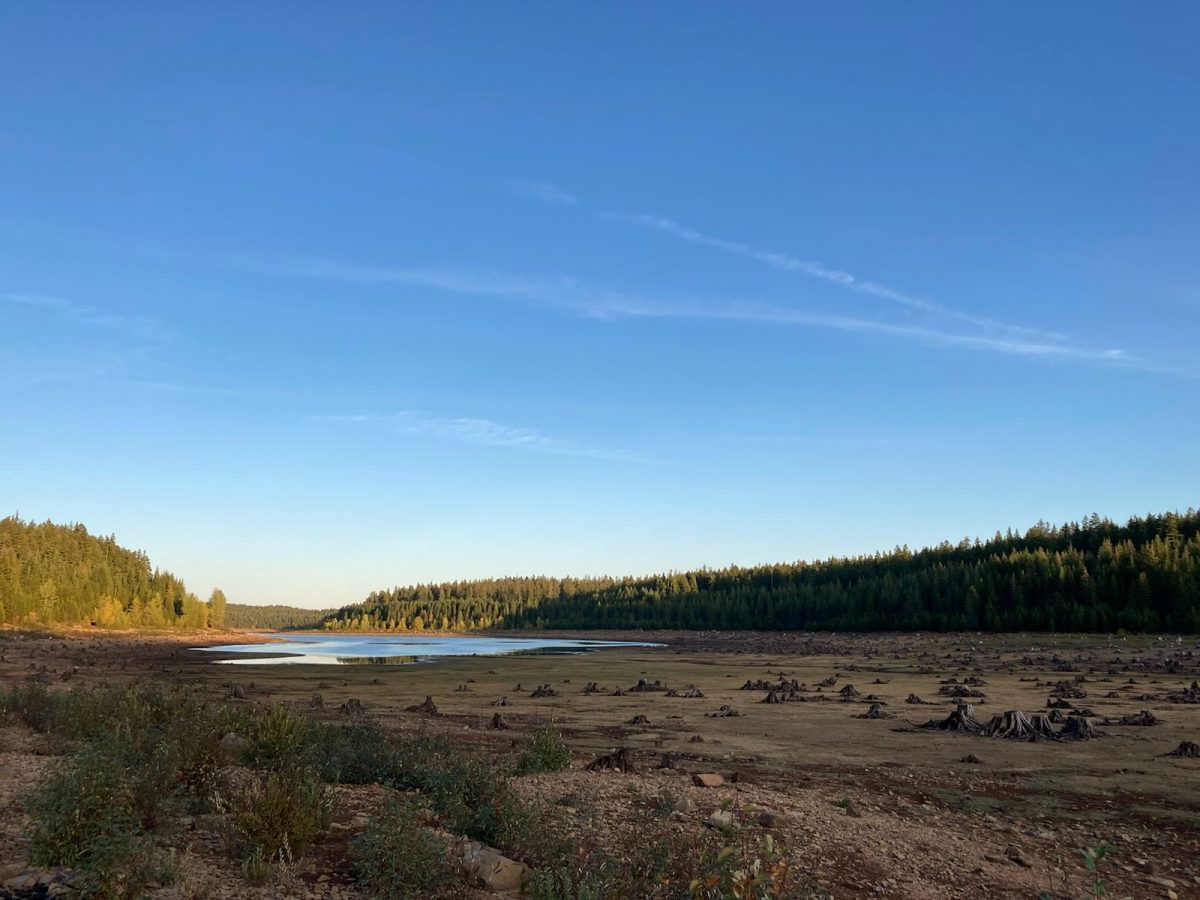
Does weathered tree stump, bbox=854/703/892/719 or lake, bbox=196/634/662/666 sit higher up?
weathered tree stump, bbox=854/703/892/719

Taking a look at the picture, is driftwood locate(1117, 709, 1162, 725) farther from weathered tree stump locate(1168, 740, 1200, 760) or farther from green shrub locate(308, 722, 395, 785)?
green shrub locate(308, 722, 395, 785)

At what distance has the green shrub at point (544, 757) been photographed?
15.3 metres

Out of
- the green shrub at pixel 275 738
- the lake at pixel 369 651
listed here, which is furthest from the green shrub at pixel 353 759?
the lake at pixel 369 651

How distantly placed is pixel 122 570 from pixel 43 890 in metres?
204

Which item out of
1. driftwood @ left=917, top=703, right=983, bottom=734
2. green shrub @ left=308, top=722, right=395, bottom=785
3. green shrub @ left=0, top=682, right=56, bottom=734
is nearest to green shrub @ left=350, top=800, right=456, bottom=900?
green shrub @ left=308, top=722, right=395, bottom=785

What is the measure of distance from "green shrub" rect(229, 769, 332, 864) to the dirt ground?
0.35 metres

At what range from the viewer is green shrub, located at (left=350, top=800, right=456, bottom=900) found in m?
8.56

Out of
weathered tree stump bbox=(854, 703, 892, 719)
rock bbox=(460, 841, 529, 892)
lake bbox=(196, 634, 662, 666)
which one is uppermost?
rock bbox=(460, 841, 529, 892)

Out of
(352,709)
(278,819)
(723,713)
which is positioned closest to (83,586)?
(352,709)

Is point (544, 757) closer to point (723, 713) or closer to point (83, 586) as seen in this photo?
point (723, 713)

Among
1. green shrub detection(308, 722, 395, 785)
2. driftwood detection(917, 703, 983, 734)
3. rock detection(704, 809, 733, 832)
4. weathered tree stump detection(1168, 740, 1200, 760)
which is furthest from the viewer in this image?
driftwood detection(917, 703, 983, 734)

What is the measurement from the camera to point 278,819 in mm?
9711

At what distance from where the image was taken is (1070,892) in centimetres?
1107

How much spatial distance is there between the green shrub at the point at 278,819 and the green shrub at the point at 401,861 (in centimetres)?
101
